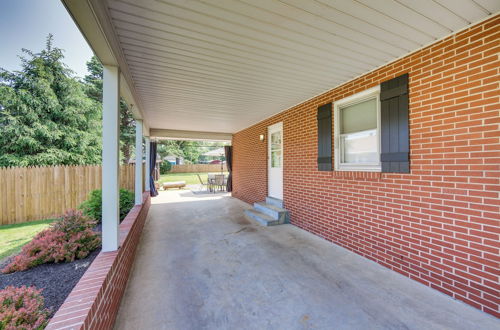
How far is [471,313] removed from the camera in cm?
190

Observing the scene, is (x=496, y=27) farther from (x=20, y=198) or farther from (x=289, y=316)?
(x=20, y=198)

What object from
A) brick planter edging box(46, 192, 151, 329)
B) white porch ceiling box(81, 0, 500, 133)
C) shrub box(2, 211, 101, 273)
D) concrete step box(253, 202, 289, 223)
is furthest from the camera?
concrete step box(253, 202, 289, 223)

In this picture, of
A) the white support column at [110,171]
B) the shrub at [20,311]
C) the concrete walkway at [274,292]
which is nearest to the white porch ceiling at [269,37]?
the white support column at [110,171]

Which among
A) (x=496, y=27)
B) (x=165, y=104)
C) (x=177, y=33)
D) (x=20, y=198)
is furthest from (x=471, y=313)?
(x=20, y=198)

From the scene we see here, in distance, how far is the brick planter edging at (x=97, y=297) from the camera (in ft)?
4.04

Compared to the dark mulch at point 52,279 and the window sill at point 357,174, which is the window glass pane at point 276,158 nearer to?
the window sill at point 357,174

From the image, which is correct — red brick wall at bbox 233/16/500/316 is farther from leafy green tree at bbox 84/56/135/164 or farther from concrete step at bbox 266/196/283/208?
leafy green tree at bbox 84/56/135/164

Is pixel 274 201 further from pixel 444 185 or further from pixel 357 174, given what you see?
pixel 444 185

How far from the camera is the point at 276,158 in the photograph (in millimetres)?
5785

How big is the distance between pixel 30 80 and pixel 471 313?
14051mm

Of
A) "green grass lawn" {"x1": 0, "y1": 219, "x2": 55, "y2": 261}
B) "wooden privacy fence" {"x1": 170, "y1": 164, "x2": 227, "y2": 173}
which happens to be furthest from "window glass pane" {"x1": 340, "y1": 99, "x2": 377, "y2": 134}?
"wooden privacy fence" {"x1": 170, "y1": 164, "x2": 227, "y2": 173}

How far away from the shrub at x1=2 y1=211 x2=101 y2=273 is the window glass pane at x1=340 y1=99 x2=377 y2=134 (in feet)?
14.3

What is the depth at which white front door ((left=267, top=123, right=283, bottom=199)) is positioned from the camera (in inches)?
215

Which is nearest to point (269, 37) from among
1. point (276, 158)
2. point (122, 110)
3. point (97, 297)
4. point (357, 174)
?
point (357, 174)
